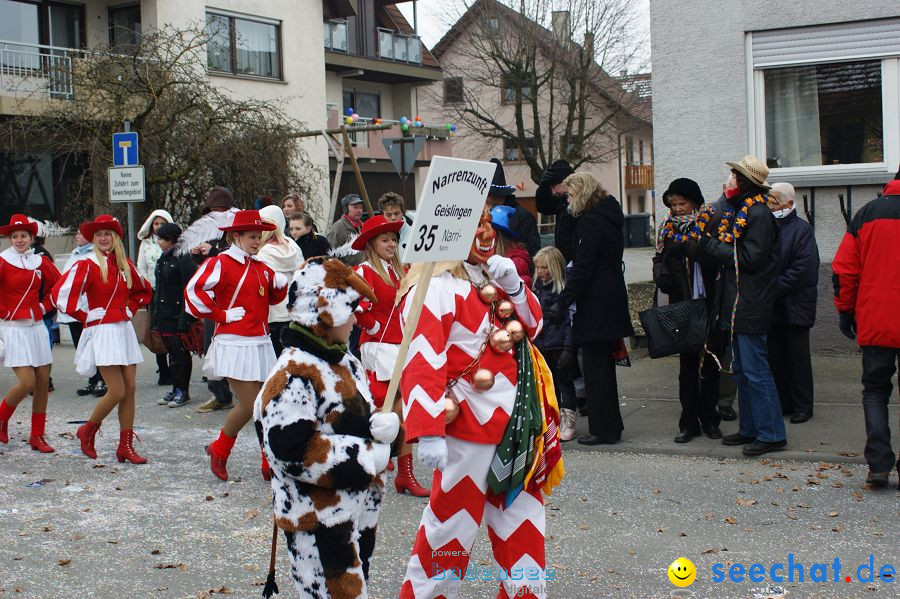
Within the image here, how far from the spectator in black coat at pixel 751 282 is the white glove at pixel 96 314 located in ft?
15.7

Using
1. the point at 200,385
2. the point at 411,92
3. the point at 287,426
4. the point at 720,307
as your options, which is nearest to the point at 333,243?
the point at 200,385

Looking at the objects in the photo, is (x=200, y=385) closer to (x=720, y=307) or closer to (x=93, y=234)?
(x=93, y=234)

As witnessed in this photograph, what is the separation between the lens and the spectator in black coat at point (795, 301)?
8445 millimetres

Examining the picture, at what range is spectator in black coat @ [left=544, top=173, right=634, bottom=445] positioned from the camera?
7.88 meters

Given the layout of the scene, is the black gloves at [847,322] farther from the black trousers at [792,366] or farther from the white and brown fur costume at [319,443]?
the white and brown fur costume at [319,443]

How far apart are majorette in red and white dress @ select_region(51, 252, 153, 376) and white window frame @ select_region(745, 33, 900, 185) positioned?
7.06 metres

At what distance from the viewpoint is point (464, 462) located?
412cm

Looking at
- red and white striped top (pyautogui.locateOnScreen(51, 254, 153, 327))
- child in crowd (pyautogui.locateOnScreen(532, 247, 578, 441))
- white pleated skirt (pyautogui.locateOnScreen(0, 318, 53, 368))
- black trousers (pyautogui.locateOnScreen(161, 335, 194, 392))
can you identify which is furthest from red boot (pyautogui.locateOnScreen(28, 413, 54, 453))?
child in crowd (pyautogui.locateOnScreen(532, 247, 578, 441))

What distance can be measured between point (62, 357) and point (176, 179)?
4.16 meters

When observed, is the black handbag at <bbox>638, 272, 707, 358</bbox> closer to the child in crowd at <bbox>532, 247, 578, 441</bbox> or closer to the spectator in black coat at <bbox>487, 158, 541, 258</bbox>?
the child in crowd at <bbox>532, 247, 578, 441</bbox>

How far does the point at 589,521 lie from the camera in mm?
6156

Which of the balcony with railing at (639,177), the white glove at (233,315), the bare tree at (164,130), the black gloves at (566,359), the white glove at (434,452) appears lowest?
the black gloves at (566,359)

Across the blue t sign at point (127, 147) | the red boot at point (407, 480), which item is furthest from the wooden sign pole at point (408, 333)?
the blue t sign at point (127, 147)

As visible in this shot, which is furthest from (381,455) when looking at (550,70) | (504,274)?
(550,70)
